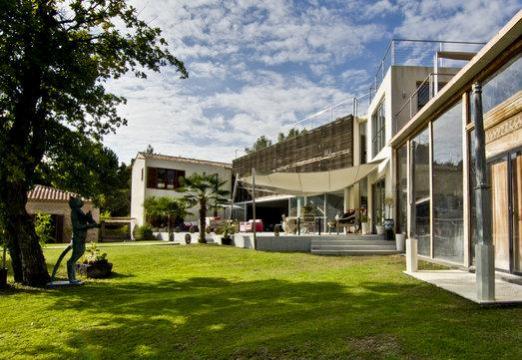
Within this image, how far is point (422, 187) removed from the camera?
11539 mm

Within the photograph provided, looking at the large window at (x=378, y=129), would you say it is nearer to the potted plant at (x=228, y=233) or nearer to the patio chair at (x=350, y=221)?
the patio chair at (x=350, y=221)

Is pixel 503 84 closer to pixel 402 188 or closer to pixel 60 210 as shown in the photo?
pixel 402 188

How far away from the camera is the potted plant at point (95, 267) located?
9.55 m

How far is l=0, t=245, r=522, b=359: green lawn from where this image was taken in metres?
3.99

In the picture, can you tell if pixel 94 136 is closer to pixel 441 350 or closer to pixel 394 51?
pixel 441 350

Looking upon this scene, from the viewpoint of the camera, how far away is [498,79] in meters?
7.30

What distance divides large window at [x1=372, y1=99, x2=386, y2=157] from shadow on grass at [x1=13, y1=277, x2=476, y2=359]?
1000cm

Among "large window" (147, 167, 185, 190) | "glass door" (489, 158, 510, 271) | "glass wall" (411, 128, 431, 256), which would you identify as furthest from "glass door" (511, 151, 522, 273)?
"large window" (147, 167, 185, 190)

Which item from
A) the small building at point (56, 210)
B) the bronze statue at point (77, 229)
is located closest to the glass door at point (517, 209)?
the bronze statue at point (77, 229)

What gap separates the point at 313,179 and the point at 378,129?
3.70m

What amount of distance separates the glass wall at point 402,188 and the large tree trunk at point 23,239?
9.72 metres

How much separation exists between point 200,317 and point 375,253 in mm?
8673

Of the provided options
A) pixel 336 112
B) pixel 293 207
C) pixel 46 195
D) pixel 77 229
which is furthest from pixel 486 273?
pixel 46 195

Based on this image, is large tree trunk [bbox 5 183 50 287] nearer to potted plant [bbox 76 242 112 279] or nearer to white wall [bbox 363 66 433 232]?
potted plant [bbox 76 242 112 279]
